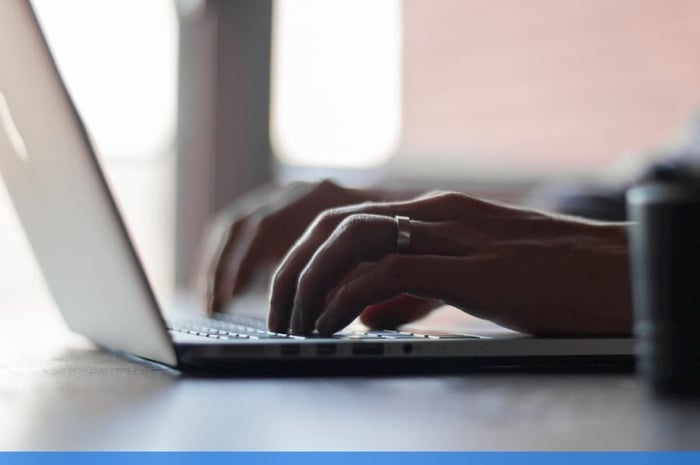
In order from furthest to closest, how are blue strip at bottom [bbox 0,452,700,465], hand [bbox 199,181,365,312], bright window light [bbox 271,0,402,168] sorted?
bright window light [bbox 271,0,402,168] → hand [bbox 199,181,365,312] → blue strip at bottom [bbox 0,452,700,465]

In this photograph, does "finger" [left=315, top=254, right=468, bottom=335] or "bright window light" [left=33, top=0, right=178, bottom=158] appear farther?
"bright window light" [left=33, top=0, right=178, bottom=158]

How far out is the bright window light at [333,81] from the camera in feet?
8.67

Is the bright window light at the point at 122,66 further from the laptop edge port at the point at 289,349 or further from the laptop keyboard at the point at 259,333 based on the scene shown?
the laptop edge port at the point at 289,349

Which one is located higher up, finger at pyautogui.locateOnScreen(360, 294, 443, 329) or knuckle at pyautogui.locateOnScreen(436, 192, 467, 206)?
knuckle at pyautogui.locateOnScreen(436, 192, 467, 206)

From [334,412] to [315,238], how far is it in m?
0.29

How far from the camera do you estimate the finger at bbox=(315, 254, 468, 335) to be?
26.4 inches

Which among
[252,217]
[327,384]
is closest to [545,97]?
[252,217]

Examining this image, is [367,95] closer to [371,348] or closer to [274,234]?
[274,234]

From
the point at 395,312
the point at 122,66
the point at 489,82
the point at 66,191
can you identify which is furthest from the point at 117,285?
the point at 489,82

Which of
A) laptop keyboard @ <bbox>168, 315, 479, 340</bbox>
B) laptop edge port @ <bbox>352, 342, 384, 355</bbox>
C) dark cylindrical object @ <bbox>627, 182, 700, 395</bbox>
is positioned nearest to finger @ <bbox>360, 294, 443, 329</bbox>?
laptop keyboard @ <bbox>168, 315, 479, 340</bbox>

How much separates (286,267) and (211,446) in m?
0.34

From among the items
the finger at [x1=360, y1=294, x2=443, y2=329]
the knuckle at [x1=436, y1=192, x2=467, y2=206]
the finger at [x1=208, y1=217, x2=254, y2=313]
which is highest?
the knuckle at [x1=436, y1=192, x2=467, y2=206]

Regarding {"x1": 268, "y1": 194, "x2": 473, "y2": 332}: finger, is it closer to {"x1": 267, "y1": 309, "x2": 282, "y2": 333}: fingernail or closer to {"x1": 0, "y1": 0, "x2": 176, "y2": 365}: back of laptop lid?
{"x1": 267, "y1": 309, "x2": 282, "y2": 333}: fingernail

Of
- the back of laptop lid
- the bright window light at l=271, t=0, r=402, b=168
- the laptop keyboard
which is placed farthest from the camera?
the bright window light at l=271, t=0, r=402, b=168
